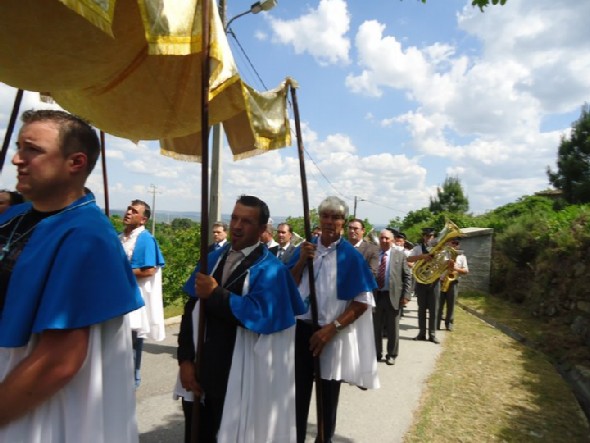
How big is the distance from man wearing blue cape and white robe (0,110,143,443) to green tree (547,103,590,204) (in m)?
29.4

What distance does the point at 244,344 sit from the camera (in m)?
2.65

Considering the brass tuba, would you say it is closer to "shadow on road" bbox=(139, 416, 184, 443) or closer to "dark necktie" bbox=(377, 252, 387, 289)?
"dark necktie" bbox=(377, 252, 387, 289)

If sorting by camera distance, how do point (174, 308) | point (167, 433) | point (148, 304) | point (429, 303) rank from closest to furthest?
point (167, 433) → point (148, 304) → point (429, 303) → point (174, 308)

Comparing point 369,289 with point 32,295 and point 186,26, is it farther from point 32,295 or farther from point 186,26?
point 32,295

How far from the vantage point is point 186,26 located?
2.49 meters

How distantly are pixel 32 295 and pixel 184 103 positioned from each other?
237 centimetres

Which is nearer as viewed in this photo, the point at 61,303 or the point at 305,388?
the point at 61,303

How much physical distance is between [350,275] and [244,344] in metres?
1.28

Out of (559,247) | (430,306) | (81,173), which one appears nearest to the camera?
(81,173)

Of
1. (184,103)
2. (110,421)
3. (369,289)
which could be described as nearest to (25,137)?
(110,421)

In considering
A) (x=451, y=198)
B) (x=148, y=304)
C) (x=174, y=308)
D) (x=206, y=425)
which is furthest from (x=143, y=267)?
(x=451, y=198)

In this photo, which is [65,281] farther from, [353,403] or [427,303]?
[427,303]

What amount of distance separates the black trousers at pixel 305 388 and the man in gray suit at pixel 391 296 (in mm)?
3583

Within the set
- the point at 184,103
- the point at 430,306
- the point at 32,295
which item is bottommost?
the point at 430,306
